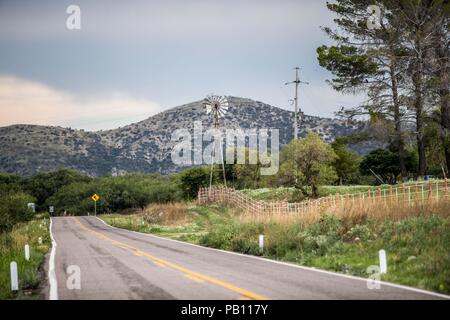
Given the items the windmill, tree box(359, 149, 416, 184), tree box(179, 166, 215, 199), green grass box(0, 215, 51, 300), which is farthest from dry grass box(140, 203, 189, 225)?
tree box(359, 149, 416, 184)

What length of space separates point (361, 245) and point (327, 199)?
19.5 meters

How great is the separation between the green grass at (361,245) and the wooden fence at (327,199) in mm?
1735

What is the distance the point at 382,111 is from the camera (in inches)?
1658

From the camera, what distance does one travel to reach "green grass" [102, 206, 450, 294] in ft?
38.8

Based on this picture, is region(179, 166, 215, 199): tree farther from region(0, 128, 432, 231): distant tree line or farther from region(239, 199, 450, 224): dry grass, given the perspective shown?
region(239, 199, 450, 224): dry grass

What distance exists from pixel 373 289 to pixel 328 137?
570ft

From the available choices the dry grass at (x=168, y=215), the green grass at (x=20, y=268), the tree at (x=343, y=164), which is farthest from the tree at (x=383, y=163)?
the green grass at (x=20, y=268)

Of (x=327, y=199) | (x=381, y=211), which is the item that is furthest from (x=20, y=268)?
(x=327, y=199)

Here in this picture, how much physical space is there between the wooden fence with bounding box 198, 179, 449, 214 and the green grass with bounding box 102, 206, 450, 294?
173cm

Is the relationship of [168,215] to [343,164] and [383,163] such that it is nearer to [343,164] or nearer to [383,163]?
[343,164]

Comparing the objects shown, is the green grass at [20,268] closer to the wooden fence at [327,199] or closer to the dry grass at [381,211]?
the dry grass at [381,211]

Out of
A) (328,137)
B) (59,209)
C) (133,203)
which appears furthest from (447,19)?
(328,137)

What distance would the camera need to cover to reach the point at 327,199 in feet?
114
